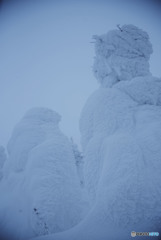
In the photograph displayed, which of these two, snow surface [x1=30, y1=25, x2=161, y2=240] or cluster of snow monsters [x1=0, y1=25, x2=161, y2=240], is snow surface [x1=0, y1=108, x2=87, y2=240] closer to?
cluster of snow monsters [x1=0, y1=25, x2=161, y2=240]

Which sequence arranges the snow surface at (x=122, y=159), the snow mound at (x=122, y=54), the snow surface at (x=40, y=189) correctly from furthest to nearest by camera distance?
the snow mound at (x=122, y=54), the snow surface at (x=40, y=189), the snow surface at (x=122, y=159)

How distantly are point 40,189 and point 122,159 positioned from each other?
12.6ft

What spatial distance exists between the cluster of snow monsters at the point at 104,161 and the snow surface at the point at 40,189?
3cm

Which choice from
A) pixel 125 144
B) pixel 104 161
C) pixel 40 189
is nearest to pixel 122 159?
pixel 125 144

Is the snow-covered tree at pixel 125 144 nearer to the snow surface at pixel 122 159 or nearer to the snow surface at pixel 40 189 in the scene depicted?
the snow surface at pixel 122 159

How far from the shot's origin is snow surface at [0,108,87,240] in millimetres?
5559

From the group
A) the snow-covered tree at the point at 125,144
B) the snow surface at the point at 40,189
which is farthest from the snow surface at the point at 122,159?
the snow surface at the point at 40,189

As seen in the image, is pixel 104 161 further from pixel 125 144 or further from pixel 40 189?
pixel 40 189

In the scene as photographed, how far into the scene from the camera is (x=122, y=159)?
350 cm

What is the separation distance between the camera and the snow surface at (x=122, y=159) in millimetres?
3062

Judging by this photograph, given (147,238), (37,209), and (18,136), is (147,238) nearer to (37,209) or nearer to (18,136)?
(37,209)

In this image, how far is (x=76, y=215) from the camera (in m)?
5.91

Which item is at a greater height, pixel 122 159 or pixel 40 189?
pixel 122 159

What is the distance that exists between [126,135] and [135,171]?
92cm
